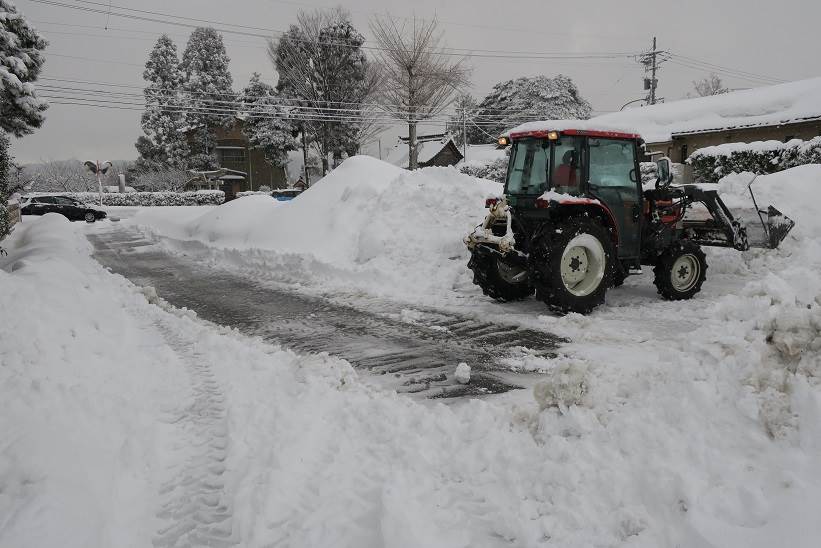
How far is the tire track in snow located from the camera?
272 cm

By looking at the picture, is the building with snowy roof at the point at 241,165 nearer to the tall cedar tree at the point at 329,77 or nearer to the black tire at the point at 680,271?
the tall cedar tree at the point at 329,77

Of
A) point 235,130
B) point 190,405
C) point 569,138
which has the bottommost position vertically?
point 190,405

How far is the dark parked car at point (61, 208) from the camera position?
2948cm

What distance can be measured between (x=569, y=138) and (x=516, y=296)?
7.73ft

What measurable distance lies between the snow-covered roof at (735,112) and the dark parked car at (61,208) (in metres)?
27.0

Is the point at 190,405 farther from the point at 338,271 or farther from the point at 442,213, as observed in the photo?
the point at 442,213

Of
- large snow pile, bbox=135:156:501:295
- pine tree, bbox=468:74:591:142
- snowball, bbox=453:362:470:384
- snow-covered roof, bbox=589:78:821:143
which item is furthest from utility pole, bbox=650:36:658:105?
snowball, bbox=453:362:470:384

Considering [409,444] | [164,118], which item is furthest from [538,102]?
[409,444]

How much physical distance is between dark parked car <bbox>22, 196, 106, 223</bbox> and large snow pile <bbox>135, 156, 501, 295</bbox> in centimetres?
2000

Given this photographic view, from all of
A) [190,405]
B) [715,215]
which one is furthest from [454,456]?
[715,215]

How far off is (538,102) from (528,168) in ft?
143

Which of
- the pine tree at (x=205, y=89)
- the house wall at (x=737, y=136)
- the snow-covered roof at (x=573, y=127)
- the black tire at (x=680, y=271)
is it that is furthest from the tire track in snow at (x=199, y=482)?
the pine tree at (x=205, y=89)

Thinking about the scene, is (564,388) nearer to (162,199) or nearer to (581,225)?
(581,225)

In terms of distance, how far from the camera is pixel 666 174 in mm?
7188
